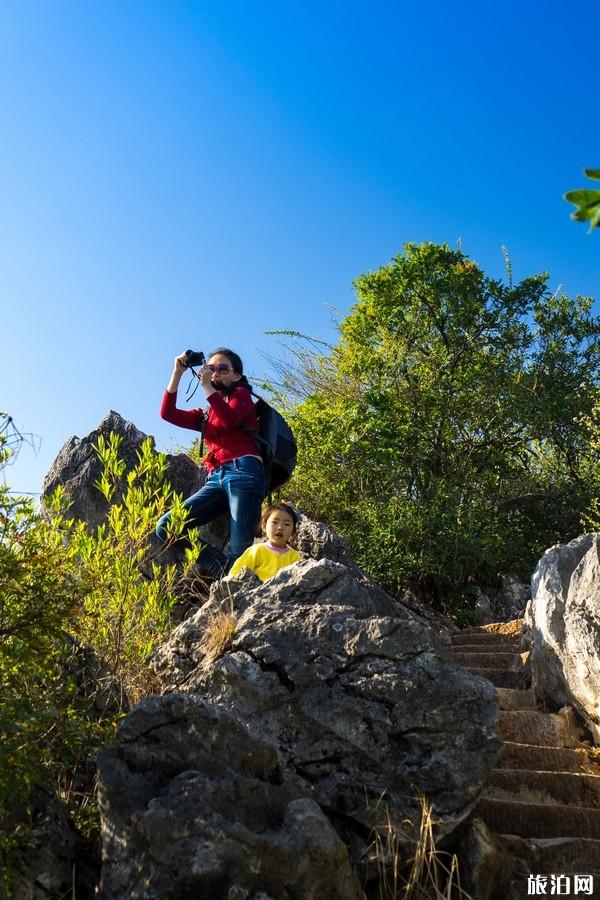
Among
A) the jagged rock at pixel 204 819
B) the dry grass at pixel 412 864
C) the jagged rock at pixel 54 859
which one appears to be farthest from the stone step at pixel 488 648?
the jagged rock at pixel 54 859

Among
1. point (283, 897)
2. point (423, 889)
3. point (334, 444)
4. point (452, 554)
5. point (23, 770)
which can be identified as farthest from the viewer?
point (334, 444)

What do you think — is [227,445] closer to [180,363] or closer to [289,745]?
[180,363]

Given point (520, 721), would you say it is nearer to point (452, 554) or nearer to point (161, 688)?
point (161, 688)

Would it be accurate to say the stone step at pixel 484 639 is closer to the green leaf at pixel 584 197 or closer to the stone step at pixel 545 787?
the stone step at pixel 545 787

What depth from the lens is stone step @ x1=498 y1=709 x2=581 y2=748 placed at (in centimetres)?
722

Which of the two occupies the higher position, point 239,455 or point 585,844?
point 239,455

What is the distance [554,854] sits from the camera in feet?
17.2

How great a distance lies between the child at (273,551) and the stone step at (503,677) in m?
2.66

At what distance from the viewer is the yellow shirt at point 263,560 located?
6.70 metres

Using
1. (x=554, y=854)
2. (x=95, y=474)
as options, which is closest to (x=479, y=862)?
(x=554, y=854)

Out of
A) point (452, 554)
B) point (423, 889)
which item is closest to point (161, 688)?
point (423, 889)

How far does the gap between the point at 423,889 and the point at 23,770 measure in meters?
→ 1.94

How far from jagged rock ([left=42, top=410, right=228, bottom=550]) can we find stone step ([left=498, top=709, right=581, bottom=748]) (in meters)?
4.02

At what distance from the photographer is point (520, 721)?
727 centimetres
